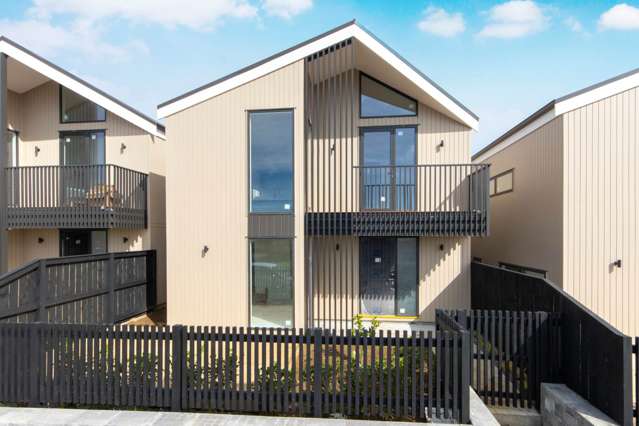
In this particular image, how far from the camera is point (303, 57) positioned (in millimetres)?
7805

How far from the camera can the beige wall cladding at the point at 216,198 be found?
25.8ft

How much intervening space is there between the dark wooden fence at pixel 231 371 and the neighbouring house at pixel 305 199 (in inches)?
124

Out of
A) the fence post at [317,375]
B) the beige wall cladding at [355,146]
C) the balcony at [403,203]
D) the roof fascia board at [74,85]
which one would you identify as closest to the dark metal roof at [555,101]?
the beige wall cladding at [355,146]

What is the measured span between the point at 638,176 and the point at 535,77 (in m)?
5.47

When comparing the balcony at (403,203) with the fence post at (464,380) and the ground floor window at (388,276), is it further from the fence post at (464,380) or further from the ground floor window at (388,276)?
the fence post at (464,380)

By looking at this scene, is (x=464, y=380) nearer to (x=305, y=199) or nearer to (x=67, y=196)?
(x=305, y=199)

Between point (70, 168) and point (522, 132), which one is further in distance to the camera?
point (522, 132)

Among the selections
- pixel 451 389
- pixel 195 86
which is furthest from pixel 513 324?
pixel 195 86

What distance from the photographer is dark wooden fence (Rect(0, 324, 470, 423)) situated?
4.37 metres

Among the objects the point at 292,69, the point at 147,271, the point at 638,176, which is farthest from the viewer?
the point at 147,271

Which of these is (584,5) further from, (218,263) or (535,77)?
(218,263)

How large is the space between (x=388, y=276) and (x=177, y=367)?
599 centimetres

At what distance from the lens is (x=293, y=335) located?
4.54m

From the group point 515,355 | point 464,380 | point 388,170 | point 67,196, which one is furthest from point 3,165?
point 515,355
